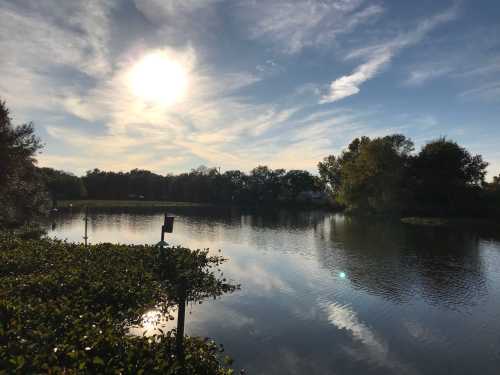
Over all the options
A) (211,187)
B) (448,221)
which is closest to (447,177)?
(448,221)

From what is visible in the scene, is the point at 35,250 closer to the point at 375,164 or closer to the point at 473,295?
the point at 473,295

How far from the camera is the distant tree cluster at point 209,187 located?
164125mm

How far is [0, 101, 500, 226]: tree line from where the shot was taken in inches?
1651

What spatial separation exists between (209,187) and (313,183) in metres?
50.0

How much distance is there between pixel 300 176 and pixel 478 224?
96909 millimetres

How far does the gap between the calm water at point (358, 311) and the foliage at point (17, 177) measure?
23.6m

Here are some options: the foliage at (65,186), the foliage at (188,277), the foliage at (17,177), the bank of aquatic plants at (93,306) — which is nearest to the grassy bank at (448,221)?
the bank of aquatic plants at (93,306)

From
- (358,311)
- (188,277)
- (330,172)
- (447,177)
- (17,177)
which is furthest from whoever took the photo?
(330,172)

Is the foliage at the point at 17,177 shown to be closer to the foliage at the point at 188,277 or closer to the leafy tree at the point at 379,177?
the foliage at the point at 188,277

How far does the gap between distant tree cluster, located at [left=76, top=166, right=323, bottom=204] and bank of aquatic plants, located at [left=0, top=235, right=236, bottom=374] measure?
13374 cm

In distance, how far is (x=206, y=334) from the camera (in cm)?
1689

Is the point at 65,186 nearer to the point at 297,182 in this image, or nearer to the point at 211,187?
the point at 211,187

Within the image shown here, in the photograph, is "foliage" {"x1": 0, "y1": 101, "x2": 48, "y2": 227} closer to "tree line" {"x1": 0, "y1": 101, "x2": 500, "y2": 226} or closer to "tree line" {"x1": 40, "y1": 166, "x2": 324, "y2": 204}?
"tree line" {"x1": 0, "y1": 101, "x2": 500, "y2": 226}

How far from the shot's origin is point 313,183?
556 ft
